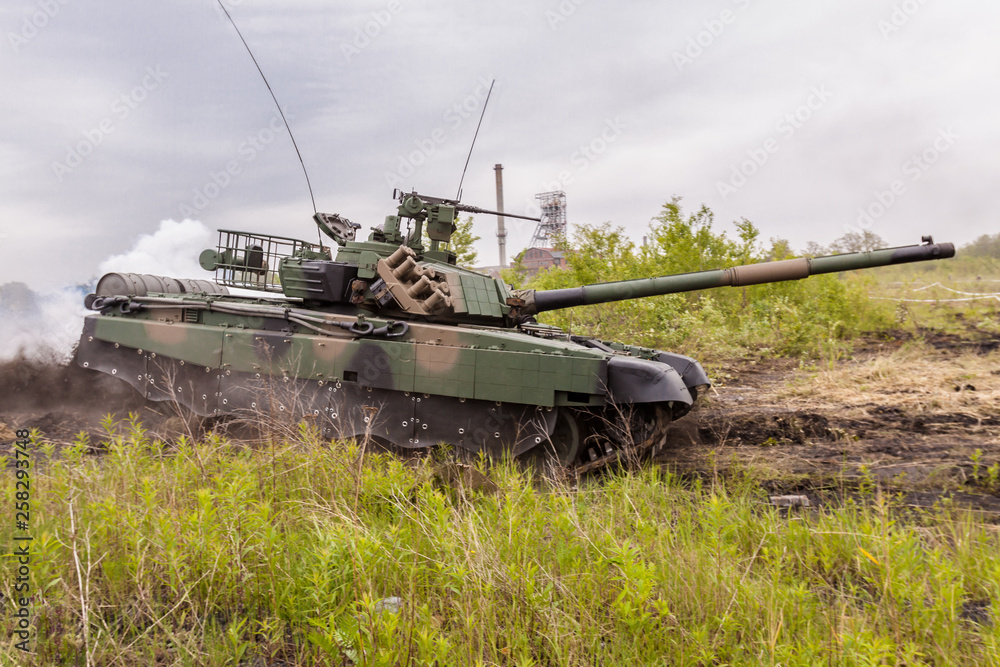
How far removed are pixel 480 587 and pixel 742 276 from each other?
624 centimetres

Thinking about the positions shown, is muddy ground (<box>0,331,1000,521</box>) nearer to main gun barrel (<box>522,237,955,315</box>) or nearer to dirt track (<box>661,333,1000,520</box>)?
dirt track (<box>661,333,1000,520</box>)

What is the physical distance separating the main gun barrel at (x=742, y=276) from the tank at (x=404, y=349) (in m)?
0.02

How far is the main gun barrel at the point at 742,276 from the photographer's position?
7754mm

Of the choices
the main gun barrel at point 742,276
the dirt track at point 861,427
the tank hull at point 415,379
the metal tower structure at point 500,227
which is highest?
the metal tower structure at point 500,227

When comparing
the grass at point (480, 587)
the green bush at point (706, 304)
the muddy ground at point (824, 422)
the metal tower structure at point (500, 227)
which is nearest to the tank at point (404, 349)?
the muddy ground at point (824, 422)

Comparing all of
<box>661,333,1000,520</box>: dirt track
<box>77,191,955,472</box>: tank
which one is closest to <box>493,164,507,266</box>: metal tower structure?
<box>661,333,1000,520</box>: dirt track

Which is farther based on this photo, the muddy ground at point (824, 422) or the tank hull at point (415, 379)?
the tank hull at point (415, 379)

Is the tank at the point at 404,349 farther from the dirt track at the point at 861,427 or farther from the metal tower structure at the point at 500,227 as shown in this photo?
the metal tower structure at the point at 500,227

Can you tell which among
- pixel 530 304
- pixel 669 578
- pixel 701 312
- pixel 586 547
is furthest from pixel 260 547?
pixel 701 312

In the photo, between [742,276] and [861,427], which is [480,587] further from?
[861,427]

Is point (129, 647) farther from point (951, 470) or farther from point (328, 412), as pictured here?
point (951, 470)

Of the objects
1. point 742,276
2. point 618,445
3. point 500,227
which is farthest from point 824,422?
point 500,227

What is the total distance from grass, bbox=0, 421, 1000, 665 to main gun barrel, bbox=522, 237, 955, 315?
404 centimetres

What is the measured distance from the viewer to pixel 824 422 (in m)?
9.05
